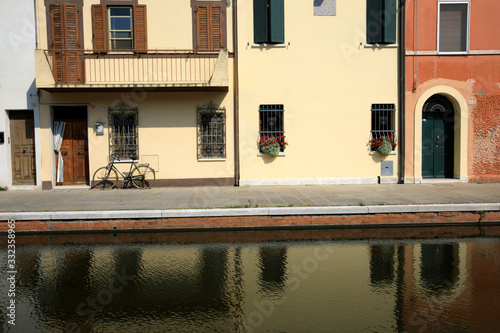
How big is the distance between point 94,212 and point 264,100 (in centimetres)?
660

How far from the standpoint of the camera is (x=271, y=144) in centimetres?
1309

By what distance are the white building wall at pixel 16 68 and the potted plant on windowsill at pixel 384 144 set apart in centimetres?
1050

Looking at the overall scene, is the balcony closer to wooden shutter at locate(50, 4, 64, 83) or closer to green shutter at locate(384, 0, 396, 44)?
wooden shutter at locate(50, 4, 64, 83)

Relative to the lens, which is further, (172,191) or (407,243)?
(172,191)

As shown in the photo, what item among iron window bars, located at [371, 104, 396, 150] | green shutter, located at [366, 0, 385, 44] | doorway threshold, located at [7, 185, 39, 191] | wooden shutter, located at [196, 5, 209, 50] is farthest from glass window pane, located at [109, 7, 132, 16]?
iron window bars, located at [371, 104, 396, 150]

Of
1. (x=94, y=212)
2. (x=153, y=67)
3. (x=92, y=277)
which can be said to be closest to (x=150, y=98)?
(x=153, y=67)

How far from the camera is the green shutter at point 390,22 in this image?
1320cm

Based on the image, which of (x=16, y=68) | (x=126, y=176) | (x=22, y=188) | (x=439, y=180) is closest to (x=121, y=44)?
(x=16, y=68)

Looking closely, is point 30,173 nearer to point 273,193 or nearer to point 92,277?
point 273,193

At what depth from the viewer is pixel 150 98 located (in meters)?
13.1

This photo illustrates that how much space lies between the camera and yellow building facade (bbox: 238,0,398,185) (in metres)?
13.1

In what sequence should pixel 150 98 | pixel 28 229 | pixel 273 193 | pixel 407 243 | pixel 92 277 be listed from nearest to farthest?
pixel 92 277, pixel 407 243, pixel 28 229, pixel 273 193, pixel 150 98

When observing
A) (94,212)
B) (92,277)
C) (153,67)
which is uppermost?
(153,67)

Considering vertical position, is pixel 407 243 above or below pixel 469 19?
below
